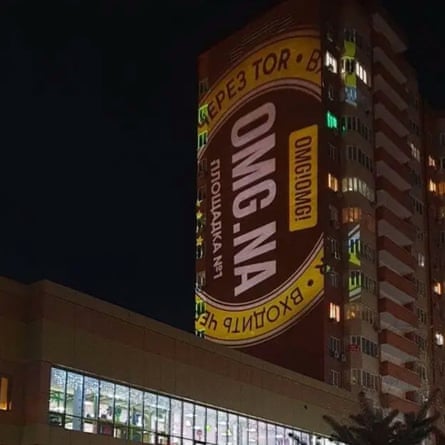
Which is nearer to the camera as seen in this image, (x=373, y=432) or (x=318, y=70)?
(x=373, y=432)

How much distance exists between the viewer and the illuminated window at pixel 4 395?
3709cm

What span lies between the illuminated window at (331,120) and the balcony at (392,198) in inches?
317

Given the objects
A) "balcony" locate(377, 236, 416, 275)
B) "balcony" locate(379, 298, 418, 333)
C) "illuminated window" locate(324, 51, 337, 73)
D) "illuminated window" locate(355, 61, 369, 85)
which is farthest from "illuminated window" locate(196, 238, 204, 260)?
"illuminated window" locate(355, 61, 369, 85)

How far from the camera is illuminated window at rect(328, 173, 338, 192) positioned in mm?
79812

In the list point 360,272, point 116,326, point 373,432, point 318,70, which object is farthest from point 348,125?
point 373,432

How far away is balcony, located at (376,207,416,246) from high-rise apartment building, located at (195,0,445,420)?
138 millimetres

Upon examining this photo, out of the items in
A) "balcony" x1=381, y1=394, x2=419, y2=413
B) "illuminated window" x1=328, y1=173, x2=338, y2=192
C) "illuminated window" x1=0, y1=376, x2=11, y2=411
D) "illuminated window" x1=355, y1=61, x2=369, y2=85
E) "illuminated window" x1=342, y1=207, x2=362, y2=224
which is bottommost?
"illuminated window" x1=0, y1=376, x2=11, y2=411

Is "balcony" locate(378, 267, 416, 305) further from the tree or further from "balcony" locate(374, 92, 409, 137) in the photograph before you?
the tree

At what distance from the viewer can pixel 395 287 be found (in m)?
86.0

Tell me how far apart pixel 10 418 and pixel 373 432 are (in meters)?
13.7

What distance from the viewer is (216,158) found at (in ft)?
290

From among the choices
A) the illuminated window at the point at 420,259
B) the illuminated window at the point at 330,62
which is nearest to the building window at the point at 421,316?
the illuminated window at the point at 420,259

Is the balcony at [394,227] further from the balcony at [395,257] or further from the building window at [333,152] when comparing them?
the building window at [333,152]

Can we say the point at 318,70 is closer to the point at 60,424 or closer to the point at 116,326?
the point at 116,326
